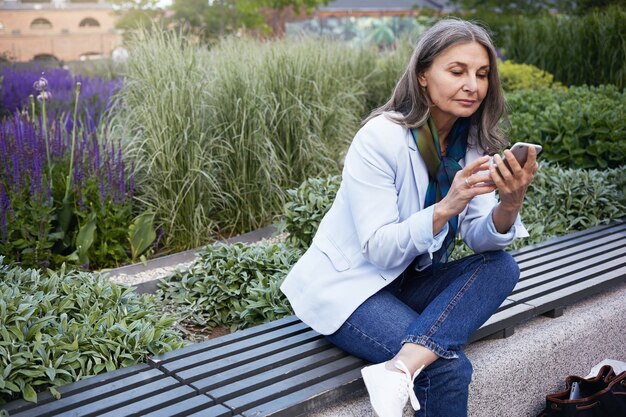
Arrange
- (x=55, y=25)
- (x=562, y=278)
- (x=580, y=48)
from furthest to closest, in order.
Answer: (x=55, y=25)
(x=580, y=48)
(x=562, y=278)

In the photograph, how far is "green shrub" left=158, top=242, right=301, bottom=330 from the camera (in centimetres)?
319

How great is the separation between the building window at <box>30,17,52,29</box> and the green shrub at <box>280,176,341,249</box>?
69.3 m

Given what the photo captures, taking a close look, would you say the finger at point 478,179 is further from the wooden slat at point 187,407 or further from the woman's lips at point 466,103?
the wooden slat at point 187,407

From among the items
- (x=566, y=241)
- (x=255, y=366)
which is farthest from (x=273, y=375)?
(x=566, y=241)

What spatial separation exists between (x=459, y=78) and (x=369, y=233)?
607 millimetres

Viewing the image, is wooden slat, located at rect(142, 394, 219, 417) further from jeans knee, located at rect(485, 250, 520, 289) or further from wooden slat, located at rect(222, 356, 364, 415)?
jeans knee, located at rect(485, 250, 520, 289)

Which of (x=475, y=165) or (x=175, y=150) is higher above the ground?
(x=475, y=165)

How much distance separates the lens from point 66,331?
2529 mm

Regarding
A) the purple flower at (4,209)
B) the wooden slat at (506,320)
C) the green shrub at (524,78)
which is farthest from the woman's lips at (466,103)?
the green shrub at (524,78)

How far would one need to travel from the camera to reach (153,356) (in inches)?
97.9

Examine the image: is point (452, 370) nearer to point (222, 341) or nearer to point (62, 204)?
point (222, 341)

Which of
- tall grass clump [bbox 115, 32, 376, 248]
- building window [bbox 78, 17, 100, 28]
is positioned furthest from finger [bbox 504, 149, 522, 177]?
building window [bbox 78, 17, 100, 28]

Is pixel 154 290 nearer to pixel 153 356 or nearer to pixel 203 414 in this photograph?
pixel 153 356

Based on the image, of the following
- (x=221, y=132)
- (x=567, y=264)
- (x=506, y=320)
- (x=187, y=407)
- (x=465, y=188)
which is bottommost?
(x=567, y=264)
